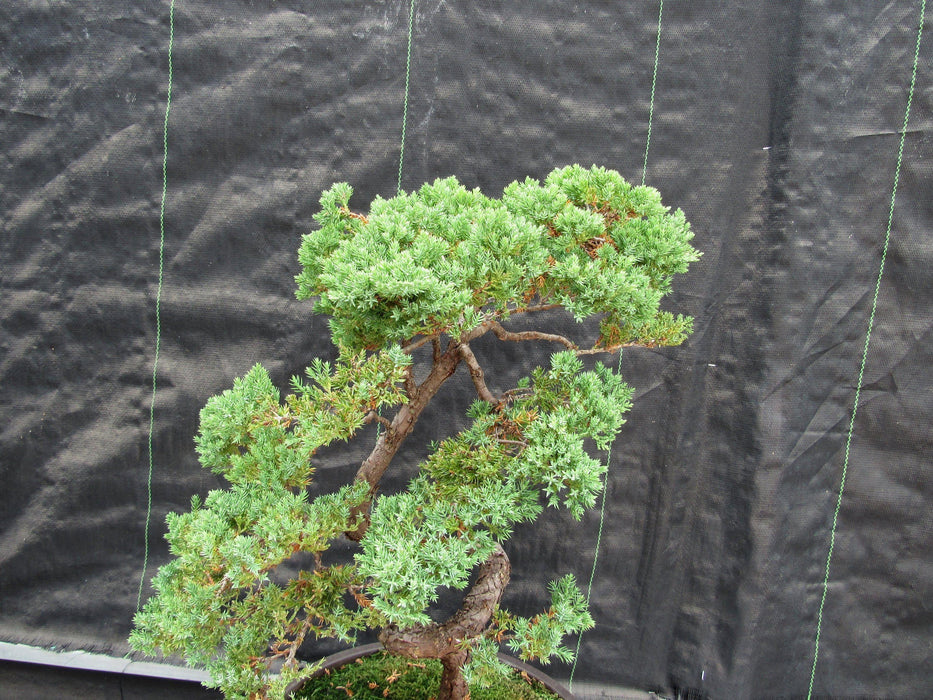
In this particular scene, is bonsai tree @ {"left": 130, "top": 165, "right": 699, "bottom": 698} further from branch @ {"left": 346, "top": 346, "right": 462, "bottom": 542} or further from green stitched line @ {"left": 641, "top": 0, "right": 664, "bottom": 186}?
green stitched line @ {"left": 641, "top": 0, "right": 664, "bottom": 186}

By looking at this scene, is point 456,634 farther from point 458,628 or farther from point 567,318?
point 567,318

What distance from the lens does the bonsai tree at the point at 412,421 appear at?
0.97 m

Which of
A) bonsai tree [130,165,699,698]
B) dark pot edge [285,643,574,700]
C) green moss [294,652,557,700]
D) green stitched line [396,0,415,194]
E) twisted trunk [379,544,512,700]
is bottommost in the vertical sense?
green moss [294,652,557,700]

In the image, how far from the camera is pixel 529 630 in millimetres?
1158

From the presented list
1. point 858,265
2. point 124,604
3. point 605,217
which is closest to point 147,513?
point 124,604

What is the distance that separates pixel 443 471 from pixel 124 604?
4.52 feet

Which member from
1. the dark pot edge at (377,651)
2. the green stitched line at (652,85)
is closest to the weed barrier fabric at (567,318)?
the green stitched line at (652,85)

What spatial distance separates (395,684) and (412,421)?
2.20ft

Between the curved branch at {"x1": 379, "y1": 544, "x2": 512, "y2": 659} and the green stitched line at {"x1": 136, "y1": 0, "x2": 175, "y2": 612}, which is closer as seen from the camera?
the curved branch at {"x1": 379, "y1": 544, "x2": 512, "y2": 659}

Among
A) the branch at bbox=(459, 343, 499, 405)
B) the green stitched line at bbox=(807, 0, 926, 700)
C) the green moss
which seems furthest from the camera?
the green stitched line at bbox=(807, 0, 926, 700)

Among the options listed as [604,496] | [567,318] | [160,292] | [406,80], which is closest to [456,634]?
[604,496]

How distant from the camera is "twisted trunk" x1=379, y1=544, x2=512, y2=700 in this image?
Result: 1205 millimetres

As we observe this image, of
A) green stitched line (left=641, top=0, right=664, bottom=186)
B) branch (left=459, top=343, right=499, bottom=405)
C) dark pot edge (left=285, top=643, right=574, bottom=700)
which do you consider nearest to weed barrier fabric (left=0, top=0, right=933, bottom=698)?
green stitched line (left=641, top=0, right=664, bottom=186)

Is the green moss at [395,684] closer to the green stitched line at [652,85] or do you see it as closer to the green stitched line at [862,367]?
the green stitched line at [862,367]
